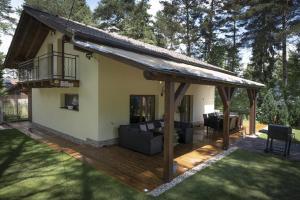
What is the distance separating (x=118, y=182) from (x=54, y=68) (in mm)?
8043

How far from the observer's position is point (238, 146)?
398 inches

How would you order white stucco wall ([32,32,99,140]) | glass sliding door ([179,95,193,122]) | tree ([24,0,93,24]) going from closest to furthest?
white stucco wall ([32,32,99,140]) → glass sliding door ([179,95,193,122]) → tree ([24,0,93,24])

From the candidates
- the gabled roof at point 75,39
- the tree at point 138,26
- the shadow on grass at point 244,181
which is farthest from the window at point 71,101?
the tree at point 138,26

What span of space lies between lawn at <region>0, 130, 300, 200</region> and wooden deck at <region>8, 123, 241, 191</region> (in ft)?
1.35

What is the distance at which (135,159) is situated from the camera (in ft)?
25.7

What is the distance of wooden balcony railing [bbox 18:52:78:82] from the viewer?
10086 millimetres

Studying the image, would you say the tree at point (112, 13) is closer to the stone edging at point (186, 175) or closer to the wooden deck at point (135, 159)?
the wooden deck at point (135, 159)

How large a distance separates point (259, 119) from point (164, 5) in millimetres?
17507

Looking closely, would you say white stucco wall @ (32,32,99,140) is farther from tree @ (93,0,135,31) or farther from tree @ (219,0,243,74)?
tree @ (219,0,243,74)

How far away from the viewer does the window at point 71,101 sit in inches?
426

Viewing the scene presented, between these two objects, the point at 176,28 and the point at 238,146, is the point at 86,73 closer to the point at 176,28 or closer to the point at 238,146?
the point at 238,146

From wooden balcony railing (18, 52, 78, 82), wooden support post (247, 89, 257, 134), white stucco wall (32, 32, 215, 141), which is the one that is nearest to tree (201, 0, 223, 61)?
wooden support post (247, 89, 257, 134)

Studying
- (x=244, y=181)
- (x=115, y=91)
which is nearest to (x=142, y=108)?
(x=115, y=91)

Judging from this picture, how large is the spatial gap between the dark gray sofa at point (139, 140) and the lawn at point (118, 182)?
2.25 m
